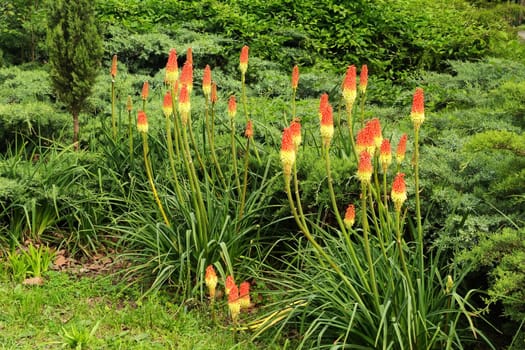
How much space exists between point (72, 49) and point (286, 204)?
2.55m

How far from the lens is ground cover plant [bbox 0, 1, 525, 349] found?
3766mm

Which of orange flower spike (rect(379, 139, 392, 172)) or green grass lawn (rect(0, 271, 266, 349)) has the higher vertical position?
orange flower spike (rect(379, 139, 392, 172))

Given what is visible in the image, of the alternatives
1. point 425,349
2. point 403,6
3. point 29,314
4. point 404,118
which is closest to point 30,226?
point 29,314

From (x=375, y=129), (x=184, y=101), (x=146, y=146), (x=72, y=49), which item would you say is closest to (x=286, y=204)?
(x=146, y=146)

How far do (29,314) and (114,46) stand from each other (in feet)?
14.5

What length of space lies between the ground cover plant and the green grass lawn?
0.05 metres

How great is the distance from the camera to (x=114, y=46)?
8195 mm

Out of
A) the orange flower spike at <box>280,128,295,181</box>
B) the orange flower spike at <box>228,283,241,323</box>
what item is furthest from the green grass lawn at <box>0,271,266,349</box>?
the orange flower spike at <box>280,128,295,181</box>

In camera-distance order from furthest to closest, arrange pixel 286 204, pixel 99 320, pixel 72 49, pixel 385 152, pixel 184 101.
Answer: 1. pixel 72 49
2. pixel 286 204
3. pixel 99 320
4. pixel 184 101
5. pixel 385 152

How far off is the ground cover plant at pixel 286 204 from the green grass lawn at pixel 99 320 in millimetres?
50

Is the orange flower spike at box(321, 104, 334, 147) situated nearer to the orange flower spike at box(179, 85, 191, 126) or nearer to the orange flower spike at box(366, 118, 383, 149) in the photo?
the orange flower spike at box(366, 118, 383, 149)

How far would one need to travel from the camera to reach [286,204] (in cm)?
510

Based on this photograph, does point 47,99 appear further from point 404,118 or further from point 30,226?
point 404,118

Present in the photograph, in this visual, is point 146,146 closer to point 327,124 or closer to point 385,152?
point 327,124
